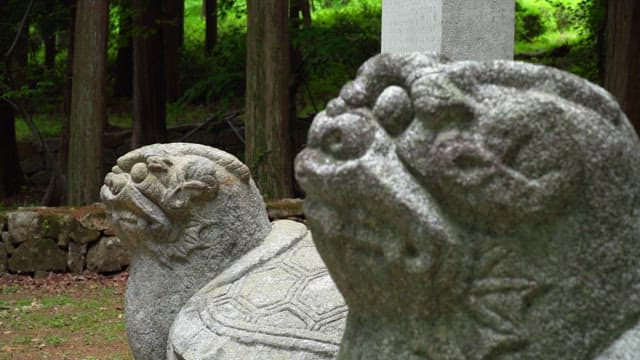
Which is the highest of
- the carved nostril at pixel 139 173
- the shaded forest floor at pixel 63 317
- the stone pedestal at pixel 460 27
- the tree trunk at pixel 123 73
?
the stone pedestal at pixel 460 27

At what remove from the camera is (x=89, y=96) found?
31.6 ft

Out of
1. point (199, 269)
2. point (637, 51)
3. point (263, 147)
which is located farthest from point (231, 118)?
point (199, 269)

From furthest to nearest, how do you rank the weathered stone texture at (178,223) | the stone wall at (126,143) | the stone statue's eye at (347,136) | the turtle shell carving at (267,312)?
the stone wall at (126,143) → the weathered stone texture at (178,223) → the turtle shell carving at (267,312) → the stone statue's eye at (347,136)

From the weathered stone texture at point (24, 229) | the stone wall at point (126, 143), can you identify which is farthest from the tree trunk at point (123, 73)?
the weathered stone texture at point (24, 229)

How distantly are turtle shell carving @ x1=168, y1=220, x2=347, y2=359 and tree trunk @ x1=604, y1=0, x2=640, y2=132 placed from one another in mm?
5427

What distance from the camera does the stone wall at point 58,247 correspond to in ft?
29.5

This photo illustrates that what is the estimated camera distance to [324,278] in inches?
149

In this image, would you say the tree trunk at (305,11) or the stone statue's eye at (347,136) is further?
the tree trunk at (305,11)

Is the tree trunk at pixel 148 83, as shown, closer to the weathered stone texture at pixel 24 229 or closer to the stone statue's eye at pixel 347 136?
the weathered stone texture at pixel 24 229

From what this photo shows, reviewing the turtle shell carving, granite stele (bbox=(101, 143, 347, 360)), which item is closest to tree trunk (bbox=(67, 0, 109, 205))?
granite stele (bbox=(101, 143, 347, 360))

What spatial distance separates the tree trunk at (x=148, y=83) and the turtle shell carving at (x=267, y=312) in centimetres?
843

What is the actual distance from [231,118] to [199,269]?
10.0 m

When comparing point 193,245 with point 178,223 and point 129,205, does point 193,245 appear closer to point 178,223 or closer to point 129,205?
point 178,223

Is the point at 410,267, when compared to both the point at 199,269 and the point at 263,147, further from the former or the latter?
the point at 263,147
